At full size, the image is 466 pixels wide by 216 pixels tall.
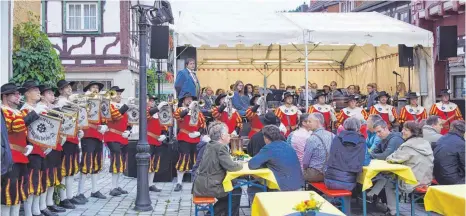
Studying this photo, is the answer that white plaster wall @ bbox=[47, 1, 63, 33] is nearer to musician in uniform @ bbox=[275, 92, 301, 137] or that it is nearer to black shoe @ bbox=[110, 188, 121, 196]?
musician in uniform @ bbox=[275, 92, 301, 137]

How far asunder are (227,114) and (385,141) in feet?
13.6

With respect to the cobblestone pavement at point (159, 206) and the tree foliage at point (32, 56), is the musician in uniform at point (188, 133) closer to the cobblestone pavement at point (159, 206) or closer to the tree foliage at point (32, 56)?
the cobblestone pavement at point (159, 206)

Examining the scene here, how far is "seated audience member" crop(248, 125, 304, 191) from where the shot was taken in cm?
696

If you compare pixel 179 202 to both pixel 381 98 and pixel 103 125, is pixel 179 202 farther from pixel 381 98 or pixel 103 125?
pixel 381 98

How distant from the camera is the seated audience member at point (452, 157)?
24.4ft

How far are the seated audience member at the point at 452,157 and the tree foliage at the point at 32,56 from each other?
7621 millimetres

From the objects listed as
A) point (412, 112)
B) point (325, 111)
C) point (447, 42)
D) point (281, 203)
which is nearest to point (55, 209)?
point (281, 203)

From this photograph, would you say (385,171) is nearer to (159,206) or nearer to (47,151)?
(159,206)

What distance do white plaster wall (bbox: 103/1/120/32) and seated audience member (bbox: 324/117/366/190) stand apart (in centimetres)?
1449

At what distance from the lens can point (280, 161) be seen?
22.9 ft

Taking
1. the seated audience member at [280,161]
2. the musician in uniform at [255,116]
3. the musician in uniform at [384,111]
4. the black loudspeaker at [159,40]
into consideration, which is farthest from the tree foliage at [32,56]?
the musician in uniform at [384,111]

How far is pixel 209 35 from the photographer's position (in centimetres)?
1309

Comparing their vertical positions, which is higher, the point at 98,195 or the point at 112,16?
the point at 112,16

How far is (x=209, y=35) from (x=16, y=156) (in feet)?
22.9
